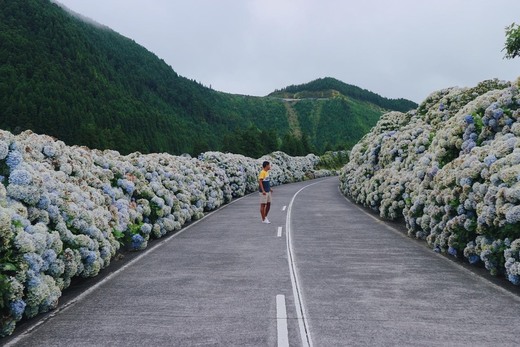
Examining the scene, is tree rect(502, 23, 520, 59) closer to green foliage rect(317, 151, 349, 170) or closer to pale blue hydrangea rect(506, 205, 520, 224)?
pale blue hydrangea rect(506, 205, 520, 224)

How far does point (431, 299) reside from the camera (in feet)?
25.4

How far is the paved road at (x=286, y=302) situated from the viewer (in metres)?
5.99

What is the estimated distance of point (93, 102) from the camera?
5566 inches

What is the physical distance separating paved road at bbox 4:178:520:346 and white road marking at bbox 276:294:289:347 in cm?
1

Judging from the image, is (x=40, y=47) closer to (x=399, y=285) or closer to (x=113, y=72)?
(x=113, y=72)

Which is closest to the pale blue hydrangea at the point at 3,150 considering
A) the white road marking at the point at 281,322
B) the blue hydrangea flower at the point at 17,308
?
the blue hydrangea flower at the point at 17,308

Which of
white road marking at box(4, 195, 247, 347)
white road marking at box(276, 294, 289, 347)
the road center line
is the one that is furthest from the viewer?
white road marking at box(4, 195, 247, 347)

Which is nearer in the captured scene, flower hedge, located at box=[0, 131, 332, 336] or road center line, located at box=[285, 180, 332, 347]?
road center line, located at box=[285, 180, 332, 347]

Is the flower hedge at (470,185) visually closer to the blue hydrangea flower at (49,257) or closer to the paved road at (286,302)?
the paved road at (286,302)

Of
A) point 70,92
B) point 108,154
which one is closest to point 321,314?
point 108,154

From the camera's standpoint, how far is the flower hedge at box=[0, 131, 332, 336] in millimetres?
6645

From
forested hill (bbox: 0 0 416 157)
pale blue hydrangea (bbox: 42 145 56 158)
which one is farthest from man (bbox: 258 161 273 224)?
forested hill (bbox: 0 0 416 157)

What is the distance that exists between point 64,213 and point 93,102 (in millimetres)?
142211

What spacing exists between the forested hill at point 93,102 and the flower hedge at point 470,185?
61874mm
